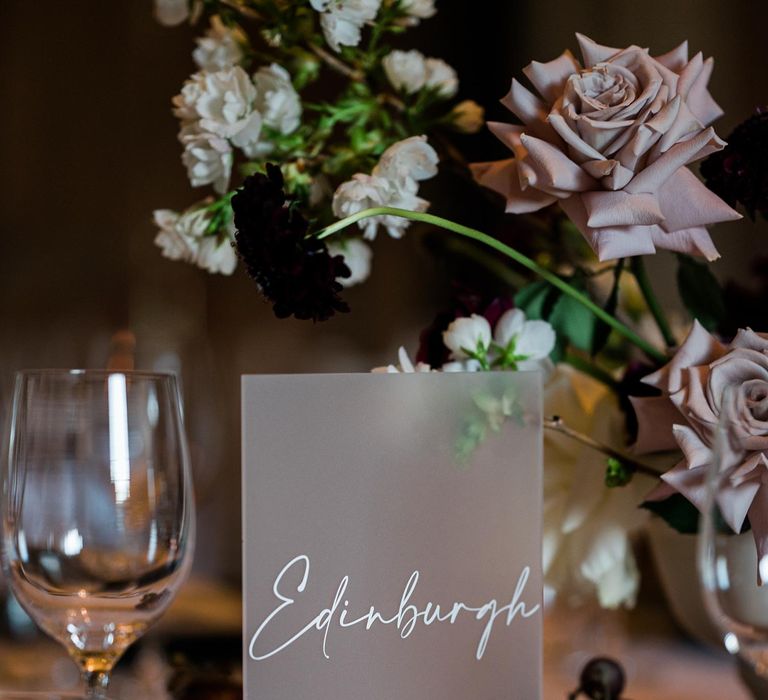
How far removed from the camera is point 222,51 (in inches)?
22.4

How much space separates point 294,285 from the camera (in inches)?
16.1

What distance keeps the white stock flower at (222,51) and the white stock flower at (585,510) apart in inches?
10.8

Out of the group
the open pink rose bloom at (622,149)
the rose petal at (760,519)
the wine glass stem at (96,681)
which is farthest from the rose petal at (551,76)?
the wine glass stem at (96,681)

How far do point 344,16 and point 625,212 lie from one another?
19 centimetres

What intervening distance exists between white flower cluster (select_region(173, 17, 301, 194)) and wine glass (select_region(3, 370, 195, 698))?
14cm

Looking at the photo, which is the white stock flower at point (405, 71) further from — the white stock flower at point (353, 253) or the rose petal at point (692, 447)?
the rose petal at point (692, 447)

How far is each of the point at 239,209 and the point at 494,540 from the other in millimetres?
188

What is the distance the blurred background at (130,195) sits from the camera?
4.27ft

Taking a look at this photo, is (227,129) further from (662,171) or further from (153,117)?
(153,117)

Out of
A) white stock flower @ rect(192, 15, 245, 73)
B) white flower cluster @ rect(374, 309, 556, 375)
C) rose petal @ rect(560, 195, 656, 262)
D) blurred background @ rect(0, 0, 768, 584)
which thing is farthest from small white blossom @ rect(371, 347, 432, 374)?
blurred background @ rect(0, 0, 768, 584)

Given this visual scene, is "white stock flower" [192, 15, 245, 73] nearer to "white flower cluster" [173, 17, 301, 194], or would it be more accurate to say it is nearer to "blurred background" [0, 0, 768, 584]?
"white flower cluster" [173, 17, 301, 194]

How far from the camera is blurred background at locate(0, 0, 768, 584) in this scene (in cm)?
130

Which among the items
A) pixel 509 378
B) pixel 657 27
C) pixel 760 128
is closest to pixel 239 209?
pixel 509 378

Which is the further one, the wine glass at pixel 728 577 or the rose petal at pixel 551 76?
the rose petal at pixel 551 76
